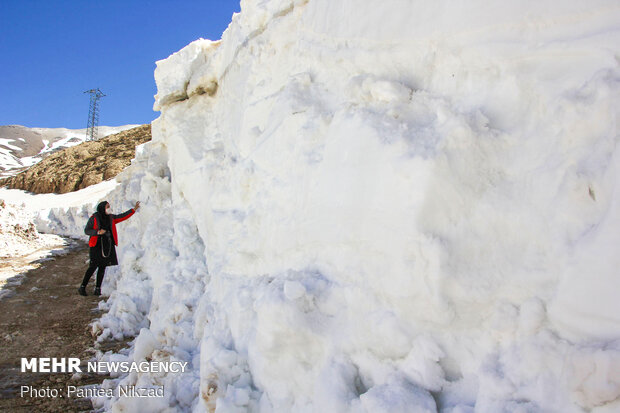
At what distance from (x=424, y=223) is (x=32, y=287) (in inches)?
247

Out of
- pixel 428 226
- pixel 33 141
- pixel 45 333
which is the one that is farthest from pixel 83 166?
pixel 33 141

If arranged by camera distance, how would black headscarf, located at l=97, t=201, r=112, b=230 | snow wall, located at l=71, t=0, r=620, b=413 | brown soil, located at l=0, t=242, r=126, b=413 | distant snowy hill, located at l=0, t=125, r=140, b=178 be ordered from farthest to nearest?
distant snowy hill, located at l=0, t=125, r=140, b=178
black headscarf, located at l=97, t=201, r=112, b=230
brown soil, located at l=0, t=242, r=126, b=413
snow wall, located at l=71, t=0, r=620, b=413

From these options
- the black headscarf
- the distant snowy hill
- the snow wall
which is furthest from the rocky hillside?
the distant snowy hill

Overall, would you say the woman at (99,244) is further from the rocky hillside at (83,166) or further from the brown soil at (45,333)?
the rocky hillside at (83,166)

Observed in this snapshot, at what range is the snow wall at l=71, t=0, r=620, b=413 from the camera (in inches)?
55.7

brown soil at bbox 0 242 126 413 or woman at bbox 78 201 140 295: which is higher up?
woman at bbox 78 201 140 295

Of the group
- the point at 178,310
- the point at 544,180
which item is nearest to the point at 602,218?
the point at 544,180

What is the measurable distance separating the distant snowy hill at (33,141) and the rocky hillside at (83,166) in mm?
22796

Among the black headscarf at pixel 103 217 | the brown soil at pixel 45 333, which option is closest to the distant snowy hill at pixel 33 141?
the brown soil at pixel 45 333

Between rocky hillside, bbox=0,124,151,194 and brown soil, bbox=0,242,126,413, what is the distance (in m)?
11.5

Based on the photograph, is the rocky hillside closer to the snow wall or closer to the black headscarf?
the black headscarf

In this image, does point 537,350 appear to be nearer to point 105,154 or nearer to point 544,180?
point 544,180

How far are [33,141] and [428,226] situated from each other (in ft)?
189

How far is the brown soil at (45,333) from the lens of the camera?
114 inches
